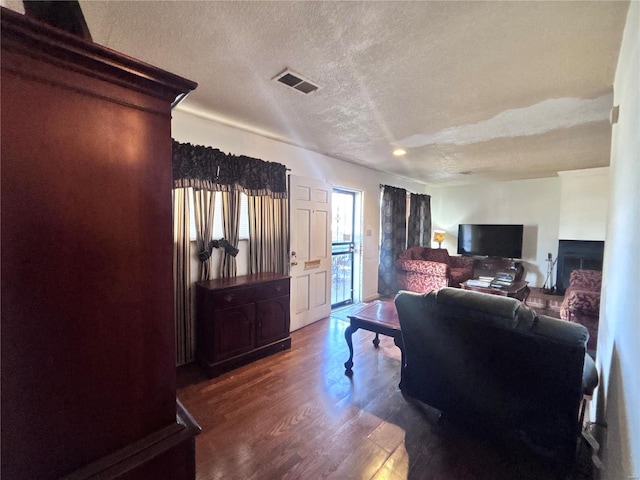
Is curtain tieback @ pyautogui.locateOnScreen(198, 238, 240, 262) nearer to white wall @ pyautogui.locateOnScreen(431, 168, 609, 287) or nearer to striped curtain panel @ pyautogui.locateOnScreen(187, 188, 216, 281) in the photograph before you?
striped curtain panel @ pyautogui.locateOnScreen(187, 188, 216, 281)

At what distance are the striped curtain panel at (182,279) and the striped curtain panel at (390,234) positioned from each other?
140 inches

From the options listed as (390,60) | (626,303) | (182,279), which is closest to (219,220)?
(182,279)

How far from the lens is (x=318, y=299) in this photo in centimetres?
385

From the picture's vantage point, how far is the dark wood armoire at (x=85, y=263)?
0.56m

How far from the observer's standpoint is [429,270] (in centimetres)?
488

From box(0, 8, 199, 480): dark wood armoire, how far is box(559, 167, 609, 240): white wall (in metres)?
6.04

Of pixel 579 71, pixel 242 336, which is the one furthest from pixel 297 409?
pixel 579 71

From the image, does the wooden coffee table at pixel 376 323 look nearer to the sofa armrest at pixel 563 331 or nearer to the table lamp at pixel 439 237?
the sofa armrest at pixel 563 331

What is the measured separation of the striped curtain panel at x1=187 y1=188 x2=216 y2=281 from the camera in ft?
8.50

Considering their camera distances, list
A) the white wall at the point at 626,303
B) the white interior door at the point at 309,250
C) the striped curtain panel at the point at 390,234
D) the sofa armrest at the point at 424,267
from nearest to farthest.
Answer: the white wall at the point at 626,303 → the white interior door at the point at 309,250 → the sofa armrest at the point at 424,267 → the striped curtain panel at the point at 390,234

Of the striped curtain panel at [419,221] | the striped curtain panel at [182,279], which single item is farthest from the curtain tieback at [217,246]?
the striped curtain panel at [419,221]

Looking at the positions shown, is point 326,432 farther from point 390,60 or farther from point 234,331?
point 390,60

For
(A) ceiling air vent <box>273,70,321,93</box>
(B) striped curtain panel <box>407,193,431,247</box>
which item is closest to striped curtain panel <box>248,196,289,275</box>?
(A) ceiling air vent <box>273,70,321,93</box>

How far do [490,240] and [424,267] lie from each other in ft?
6.47
